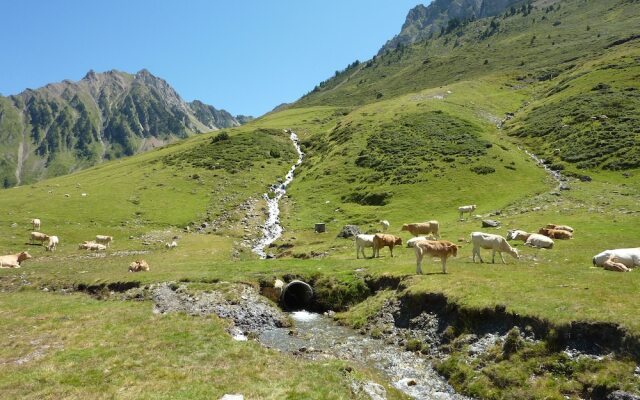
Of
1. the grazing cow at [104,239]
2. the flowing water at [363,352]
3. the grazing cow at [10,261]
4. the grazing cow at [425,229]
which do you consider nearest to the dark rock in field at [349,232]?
the grazing cow at [425,229]

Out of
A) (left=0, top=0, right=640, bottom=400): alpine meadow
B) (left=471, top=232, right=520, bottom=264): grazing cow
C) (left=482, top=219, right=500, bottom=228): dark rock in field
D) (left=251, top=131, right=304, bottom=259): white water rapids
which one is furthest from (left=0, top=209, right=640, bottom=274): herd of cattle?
(left=251, top=131, right=304, bottom=259): white water rapids

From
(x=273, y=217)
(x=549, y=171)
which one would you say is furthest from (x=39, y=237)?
(x=549, y=171)

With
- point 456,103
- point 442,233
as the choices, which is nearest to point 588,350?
point 442,233

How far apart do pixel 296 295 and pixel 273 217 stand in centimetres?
3711

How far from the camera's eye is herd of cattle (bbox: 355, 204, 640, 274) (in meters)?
24.9

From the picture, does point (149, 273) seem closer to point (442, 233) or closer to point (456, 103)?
point (442, 233)

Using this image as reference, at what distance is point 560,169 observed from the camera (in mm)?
69438

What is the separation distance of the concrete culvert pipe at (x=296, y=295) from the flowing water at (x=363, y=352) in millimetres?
2776

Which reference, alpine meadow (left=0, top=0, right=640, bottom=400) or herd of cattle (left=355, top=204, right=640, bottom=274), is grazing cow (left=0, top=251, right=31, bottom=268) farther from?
herd of cattle (left=355, top=204, right=640, bottom=274)

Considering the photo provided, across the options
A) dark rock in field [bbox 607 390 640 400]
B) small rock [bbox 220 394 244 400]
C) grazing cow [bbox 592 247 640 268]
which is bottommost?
dark rock in field [bbox 607 390 640 400]

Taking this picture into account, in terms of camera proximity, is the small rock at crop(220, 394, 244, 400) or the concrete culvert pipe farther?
the concrete culvert pipe

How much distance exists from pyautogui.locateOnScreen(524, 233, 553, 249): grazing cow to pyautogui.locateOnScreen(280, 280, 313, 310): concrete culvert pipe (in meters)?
17.5

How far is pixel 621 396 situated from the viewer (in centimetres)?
1386

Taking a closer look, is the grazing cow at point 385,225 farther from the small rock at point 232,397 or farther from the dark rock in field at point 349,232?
the small rock at point 232,397
